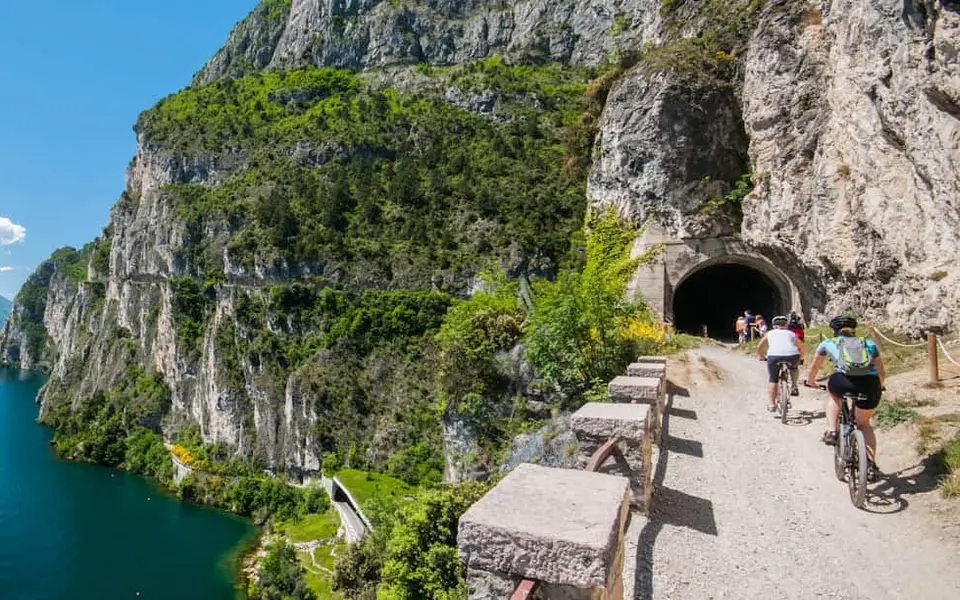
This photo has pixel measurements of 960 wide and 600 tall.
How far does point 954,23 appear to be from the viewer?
879 centimetres

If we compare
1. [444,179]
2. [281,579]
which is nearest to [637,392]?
[281,579]

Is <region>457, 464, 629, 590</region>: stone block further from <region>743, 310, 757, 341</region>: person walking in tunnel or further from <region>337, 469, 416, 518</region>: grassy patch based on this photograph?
<region>337, 469, 416, 518</region>: grassy patch

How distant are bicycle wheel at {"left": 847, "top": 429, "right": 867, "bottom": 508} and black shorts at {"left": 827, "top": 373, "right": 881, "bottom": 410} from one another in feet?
0.92

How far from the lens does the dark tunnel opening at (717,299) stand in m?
22.2

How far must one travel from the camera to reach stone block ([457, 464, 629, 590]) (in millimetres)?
2006

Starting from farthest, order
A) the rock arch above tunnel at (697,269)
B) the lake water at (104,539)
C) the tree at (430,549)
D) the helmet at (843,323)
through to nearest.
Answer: the lake water at (104,539)
the rock arch above tunnel at (697,269)
the tree at (430,549)
the helmet at (843,323)

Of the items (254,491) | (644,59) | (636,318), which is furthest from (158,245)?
(636,318)

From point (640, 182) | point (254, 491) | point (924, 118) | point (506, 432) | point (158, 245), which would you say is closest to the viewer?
point (924, 118)

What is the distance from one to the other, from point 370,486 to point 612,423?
30481 mm

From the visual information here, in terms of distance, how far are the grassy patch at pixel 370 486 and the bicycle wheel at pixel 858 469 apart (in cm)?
2476

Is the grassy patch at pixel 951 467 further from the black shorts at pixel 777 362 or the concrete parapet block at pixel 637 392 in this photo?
the concrete parapet block at pixel 637 392

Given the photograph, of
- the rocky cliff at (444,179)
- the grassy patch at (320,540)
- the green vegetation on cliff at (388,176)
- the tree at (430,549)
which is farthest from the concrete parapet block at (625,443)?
the green vegetation on cliff at (388,176)

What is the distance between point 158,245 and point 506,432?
61.0 metres

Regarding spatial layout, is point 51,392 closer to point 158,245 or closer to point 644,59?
point 158,245
